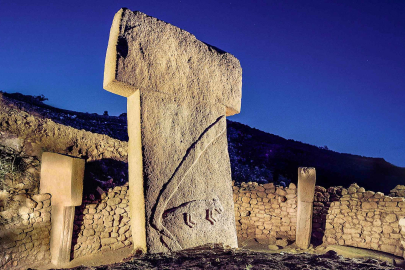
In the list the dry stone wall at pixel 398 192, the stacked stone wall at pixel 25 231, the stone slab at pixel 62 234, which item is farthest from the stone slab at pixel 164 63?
the dry stone wall at pixel 398 192

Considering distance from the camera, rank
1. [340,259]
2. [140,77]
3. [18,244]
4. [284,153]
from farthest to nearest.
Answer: [284,153]
[18,244]
[140,77]
[340,259]

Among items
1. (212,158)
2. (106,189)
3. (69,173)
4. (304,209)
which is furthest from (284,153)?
(212,158)

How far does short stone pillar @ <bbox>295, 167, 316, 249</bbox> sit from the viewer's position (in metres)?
6.67

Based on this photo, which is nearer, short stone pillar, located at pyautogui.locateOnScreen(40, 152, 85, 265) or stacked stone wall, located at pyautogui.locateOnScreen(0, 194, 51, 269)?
stacked stone wall, located at pyautogui.locateOnScreen(0, 194, 51, 269)

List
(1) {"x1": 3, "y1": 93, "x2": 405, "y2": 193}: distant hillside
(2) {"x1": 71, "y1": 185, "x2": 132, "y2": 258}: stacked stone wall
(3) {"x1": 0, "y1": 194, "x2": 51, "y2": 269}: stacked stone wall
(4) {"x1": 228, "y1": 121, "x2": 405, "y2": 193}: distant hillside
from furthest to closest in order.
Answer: (4) {"x1": 228, "y1": 121, "x2": 405, "y2": 193}: distant hillside, (1) {"x1": 3, "y1": 93, "x2": 405, "y2": 193}: distant hillside, (2) {"x1": 71, "y1": 185, "x2": 132, "y2": 258}: stacked stone wall, (3) {"x1": 0, "y1": 194, "x2": 51, "y2": 269}: stacked stone wall

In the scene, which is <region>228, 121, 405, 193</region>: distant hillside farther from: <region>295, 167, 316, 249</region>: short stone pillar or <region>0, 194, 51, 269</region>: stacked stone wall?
<region>0, 194, 51, 269</region>: stacked stone wall

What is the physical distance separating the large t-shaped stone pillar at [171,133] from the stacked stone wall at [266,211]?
5.38 meters

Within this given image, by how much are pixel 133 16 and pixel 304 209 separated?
251 inches

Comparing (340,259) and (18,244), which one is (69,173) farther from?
(340,259)

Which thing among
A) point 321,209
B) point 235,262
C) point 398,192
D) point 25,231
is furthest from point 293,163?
point 235,262

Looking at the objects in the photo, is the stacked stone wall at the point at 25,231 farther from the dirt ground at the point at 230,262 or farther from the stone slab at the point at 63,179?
the dirt ground at the point at 230,262

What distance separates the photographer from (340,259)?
66.2 inches

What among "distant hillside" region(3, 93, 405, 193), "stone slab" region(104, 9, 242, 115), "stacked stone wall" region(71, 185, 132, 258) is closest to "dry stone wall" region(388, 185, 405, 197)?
"distant hillside" region(3, 93, 405, 193)

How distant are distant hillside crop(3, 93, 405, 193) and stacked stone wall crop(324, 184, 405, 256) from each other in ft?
17.0
